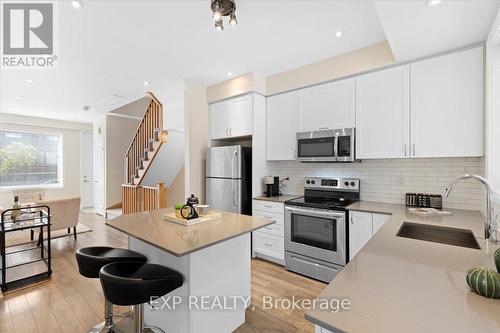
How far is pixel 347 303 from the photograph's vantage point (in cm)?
78

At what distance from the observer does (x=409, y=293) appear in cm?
83

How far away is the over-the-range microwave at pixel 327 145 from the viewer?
2.83m

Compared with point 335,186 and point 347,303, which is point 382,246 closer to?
point 347,303

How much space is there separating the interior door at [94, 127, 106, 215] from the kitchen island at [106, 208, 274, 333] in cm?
520

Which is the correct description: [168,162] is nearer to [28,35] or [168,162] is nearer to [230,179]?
[230,179]

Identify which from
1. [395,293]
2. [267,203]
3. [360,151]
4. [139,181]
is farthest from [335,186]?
[139,181]

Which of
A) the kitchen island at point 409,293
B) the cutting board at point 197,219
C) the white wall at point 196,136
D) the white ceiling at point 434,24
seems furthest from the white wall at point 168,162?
the kitchen island at point 409,293

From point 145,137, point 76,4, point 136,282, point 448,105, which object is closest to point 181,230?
point 136,282

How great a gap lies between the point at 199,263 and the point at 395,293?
122 centimetres

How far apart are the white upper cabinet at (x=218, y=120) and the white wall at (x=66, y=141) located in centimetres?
563

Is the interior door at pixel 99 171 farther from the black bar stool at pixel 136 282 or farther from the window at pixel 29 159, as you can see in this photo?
the black bar stool at pixel 136 282

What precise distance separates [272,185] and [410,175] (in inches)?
68.6

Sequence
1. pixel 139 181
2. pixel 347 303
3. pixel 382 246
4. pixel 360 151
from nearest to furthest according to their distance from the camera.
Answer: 1. pixel 347 303
2. pixel 382 246
3. pixel 360 151
4. pixel 139 181

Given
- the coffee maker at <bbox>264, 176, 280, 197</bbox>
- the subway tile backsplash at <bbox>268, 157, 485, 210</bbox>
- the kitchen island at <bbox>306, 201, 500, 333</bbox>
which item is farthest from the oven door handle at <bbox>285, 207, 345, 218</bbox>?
the kitchen island at <bbox>306, 201, 500, 333</bbox>
